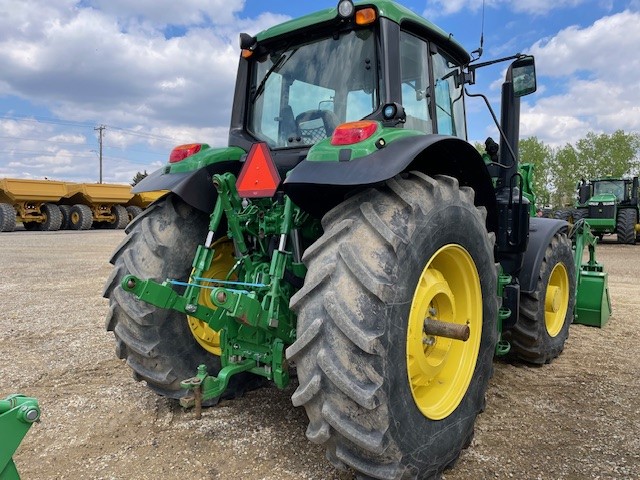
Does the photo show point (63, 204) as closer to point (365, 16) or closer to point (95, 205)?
point (95, 205)

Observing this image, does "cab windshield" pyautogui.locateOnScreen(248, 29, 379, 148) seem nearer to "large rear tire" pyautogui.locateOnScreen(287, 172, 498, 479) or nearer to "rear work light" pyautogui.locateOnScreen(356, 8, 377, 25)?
"rear work light" pyautogui.locateOnScreen(356, 8, 377, 25)

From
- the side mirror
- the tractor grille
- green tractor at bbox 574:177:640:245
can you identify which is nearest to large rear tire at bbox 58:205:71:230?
green tractor at bbox 574:177:640:245

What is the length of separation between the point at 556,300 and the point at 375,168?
10.1ft

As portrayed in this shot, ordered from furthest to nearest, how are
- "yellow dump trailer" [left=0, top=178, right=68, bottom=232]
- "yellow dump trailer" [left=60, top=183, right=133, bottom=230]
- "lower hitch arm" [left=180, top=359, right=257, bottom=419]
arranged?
"yellow dump trailer" [left=60, top=183, right=133, bottom=230] < "yellow dump trailer" [left=0, top=178, right=68, bottom=232] < "lower hitch arm" [left=180, top=359, right=257, bottom=419]

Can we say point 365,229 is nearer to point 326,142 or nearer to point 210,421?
point 326,142

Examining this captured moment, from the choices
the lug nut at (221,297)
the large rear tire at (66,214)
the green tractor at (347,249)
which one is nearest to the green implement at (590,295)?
the green tractor at (347,249)

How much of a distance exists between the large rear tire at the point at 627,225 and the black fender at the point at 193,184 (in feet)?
57.3

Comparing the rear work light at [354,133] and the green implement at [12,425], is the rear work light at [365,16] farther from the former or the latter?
the green implement at [12,425]

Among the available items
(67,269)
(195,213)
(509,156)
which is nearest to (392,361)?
(195,213)

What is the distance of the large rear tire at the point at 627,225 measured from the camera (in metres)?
16.8

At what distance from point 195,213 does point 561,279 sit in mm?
3359

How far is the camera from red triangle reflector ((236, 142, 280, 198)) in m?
2.59

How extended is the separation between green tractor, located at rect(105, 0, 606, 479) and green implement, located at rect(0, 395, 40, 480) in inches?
31.9

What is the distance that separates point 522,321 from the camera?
396cm
